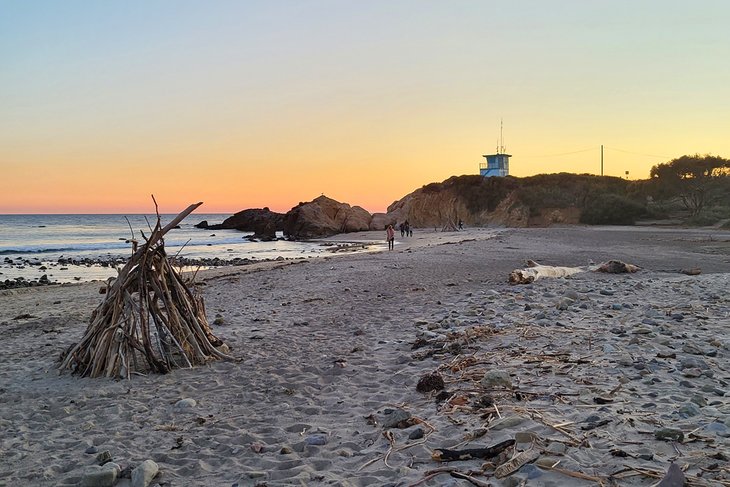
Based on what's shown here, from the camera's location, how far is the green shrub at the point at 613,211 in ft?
155

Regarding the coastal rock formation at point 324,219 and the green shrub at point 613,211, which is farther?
the coastal rock formation at point 324,219

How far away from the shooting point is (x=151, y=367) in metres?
6.15

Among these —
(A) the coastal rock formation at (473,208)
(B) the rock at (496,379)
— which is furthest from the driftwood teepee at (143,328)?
(A) the coastal rock formation at (473,208)

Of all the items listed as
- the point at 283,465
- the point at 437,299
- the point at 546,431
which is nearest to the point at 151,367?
the point at 283,465

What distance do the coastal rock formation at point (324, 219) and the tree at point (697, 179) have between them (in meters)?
30.2

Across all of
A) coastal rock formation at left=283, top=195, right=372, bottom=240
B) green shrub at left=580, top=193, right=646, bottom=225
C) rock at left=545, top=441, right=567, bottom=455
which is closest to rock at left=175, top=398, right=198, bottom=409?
rock at left=545, top=441, right=567, bottom=455

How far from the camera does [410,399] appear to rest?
4.82m

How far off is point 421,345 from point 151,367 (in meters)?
3.27

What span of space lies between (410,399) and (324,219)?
169ft

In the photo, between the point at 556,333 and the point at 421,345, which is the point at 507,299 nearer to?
the point at 556,333

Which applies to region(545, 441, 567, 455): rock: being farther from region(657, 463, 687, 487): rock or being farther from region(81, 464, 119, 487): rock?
region(81, 464, 119, 487): rock

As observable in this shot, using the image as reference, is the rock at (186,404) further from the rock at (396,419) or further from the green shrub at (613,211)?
the green shrub at (613,211)

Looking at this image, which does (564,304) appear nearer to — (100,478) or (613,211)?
(100,478)

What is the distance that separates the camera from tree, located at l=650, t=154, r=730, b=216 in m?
45.2
